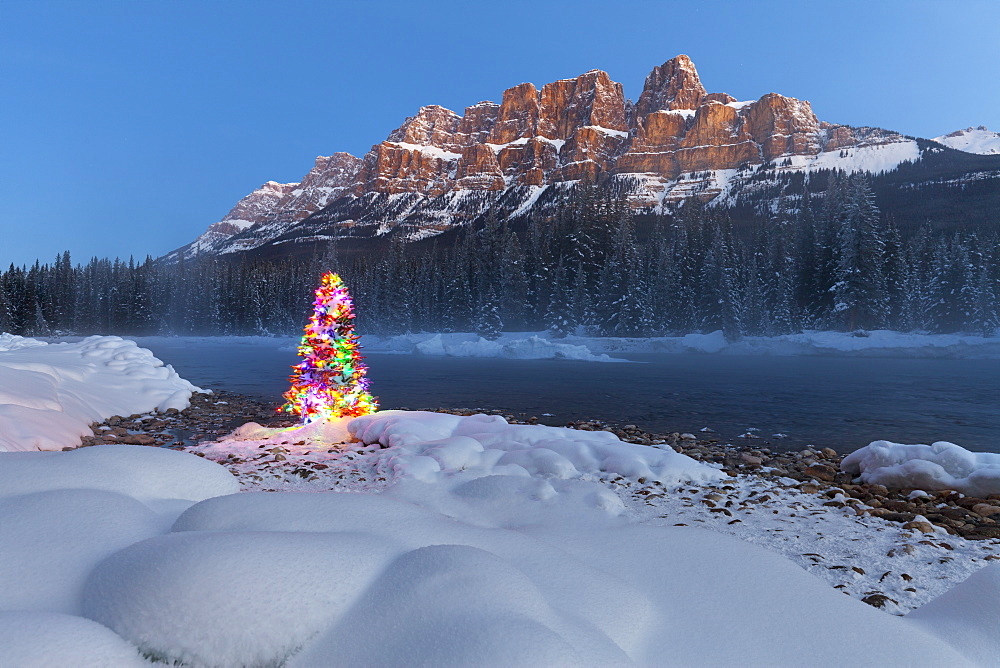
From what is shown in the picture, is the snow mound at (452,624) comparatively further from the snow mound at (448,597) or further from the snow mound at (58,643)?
the snow mound at (58,643)

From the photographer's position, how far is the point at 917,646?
8.49 ft

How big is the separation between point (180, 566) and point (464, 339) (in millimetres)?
49252

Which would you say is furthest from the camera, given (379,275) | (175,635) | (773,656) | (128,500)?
(379,275)

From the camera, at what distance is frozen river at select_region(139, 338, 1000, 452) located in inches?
491

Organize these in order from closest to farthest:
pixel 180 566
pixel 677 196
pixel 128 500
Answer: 1. pixel 180 566
2. pixel 128 500
3. pixel 677 196

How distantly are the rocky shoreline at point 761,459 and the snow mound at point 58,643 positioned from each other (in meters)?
6.26

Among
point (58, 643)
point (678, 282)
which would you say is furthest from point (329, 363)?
point (678, 282)

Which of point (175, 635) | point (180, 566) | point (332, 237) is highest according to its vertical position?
point (332, 237)

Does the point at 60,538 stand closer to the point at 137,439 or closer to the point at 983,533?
the point at 983,533

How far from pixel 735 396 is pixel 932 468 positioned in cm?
1186

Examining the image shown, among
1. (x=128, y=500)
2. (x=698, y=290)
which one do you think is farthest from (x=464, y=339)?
(x=128, y=500)

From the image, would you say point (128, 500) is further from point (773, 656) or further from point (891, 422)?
point (891, 422)

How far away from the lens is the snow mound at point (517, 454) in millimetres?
7293

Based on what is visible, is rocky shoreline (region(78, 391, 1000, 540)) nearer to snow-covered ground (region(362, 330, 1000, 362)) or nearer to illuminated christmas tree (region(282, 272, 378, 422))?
illuminated christmas tree (region(282, 272, 378, 422))
